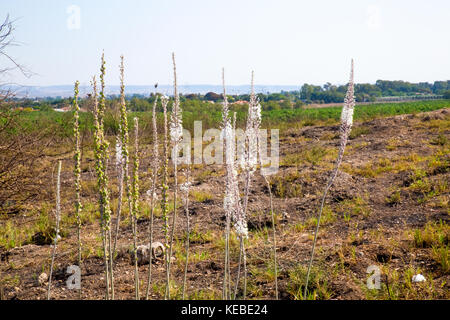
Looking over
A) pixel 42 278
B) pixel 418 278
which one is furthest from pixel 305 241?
pixel 42 278

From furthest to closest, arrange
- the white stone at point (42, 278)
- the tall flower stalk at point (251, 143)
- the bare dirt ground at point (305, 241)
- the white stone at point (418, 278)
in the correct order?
the white stone at point (42, 278)
the bare dirt ground at point (305, 241)
the white stone at point (418, 278)
the tall flower stalk at point (251, 143)

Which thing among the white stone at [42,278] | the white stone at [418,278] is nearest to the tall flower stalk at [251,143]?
the white stone at [418,278]

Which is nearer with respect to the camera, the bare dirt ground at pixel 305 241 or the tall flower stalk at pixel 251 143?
the tall flower stalk at pixel 251 143

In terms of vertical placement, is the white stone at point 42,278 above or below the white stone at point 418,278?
below

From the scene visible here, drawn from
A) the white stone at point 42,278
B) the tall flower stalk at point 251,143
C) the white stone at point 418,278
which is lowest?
the white stone at point 42,278

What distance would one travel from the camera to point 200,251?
534 cm

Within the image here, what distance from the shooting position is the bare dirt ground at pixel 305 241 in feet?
12.9

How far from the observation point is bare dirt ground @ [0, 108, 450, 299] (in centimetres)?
394

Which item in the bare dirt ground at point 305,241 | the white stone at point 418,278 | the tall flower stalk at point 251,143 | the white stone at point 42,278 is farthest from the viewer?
the white stone at point 42,278

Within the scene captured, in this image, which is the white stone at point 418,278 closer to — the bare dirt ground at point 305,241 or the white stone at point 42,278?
the bare dirt ground at point 305,241

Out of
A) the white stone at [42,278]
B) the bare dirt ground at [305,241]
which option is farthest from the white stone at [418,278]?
the white stone at [42,278]

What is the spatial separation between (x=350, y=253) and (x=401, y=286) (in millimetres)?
994
